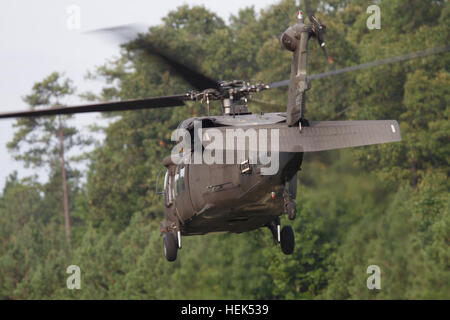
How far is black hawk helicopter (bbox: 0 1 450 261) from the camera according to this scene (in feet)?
49.6

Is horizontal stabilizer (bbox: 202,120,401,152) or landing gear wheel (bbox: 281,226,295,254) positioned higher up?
horizontal stabilizer (bbox: 202,120,401,152)

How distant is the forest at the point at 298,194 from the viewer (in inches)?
1265

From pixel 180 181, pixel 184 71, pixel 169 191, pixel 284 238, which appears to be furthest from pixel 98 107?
pixel 284 238

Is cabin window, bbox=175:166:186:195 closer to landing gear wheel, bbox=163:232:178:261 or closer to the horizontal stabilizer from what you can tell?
landing gear wheel, bbox=163:232:178:261

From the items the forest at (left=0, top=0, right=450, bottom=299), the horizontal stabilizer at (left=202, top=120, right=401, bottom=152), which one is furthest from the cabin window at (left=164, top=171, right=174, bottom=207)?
the horizontal stabilizer at (left=202, top=120, right=401, bottom=152)

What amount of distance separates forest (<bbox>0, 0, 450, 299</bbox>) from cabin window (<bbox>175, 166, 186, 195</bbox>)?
95cm

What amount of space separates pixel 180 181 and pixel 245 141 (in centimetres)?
362

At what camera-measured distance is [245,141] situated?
1512cm

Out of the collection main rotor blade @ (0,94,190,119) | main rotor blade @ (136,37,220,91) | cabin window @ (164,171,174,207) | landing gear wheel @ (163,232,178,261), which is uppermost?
main rotor blade @ (136,37,220,91)

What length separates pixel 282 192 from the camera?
1642 centimetres

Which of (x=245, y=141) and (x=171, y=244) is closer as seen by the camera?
(x=245, y=141)

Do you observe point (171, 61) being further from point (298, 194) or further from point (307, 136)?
point (298, 194)

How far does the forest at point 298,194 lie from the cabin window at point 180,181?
0.95 metres

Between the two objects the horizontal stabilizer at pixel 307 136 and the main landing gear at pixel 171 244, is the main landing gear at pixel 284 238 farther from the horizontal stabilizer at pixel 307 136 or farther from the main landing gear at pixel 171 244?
the horizontal stabilizer at pixel 307 136
